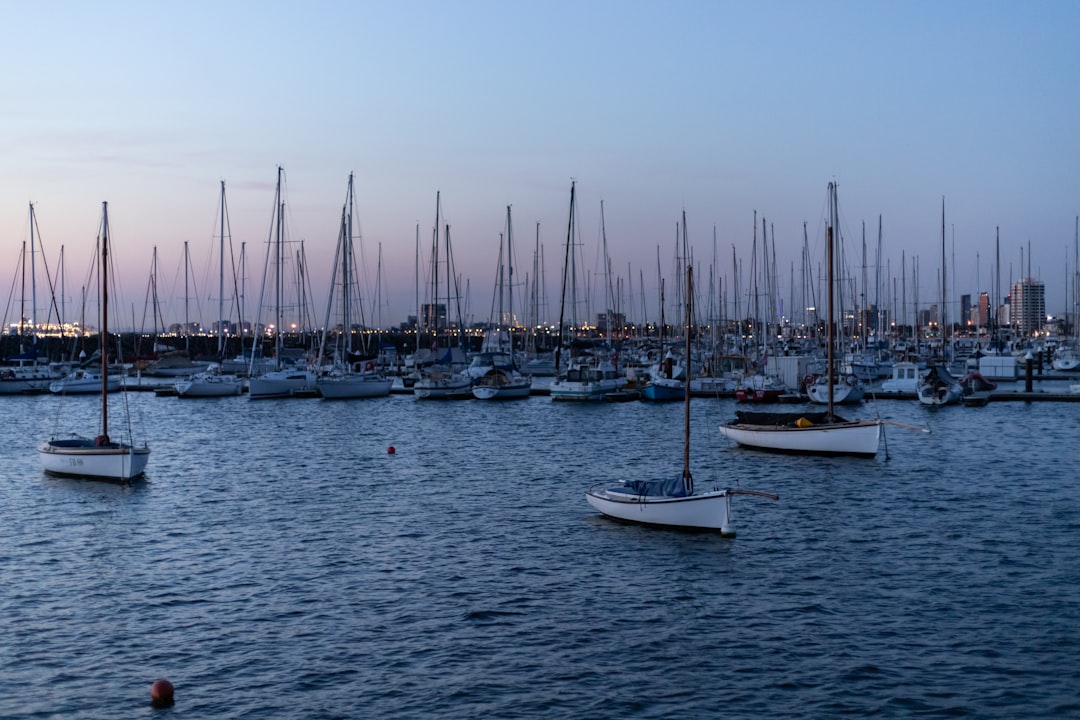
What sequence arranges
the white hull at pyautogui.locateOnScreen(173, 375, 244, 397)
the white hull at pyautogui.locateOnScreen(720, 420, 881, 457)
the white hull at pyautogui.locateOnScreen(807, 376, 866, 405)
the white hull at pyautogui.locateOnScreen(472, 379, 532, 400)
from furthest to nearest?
the white hull at pyautogui.locateOnScreen(173, 375, 244, 397), the white hull at pyautogui.locateOnScreen(472, 379, 532, 400), the white hull at pyautogui.locateOnScreen(807, 376, 866, 405), the white hull at pyautogui.locateOnScreen(720, 420, 881, 457)

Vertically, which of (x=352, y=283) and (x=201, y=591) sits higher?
(x=352, y=283)

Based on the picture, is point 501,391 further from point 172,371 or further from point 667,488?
point 172,371

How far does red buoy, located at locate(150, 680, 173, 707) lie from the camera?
725 inches

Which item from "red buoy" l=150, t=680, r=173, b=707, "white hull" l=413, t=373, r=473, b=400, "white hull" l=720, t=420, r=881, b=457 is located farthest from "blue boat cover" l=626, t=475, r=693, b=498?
"white hull" l=413, t=373, r=473, b=400

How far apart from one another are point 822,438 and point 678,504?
1939 cm

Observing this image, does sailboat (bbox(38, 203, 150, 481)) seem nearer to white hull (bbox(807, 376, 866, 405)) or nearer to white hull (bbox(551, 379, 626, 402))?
white hull (bbox(551, 379, 626, 402))

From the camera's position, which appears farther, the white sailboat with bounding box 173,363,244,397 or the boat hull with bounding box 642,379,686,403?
the white sailboat with bounding box 173,363,244,397

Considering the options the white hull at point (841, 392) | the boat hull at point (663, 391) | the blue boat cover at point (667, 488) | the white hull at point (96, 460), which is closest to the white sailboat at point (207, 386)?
the boat hull at point (663, 391)

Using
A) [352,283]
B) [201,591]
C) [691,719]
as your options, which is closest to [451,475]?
[201,591]

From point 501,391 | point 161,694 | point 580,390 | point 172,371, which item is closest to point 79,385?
point 172,371

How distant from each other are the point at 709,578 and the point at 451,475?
20.4m

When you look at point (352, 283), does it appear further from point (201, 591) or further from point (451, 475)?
point (201, 591)

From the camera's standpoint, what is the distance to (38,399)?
298ft

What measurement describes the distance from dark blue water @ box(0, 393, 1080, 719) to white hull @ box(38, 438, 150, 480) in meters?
0.81
